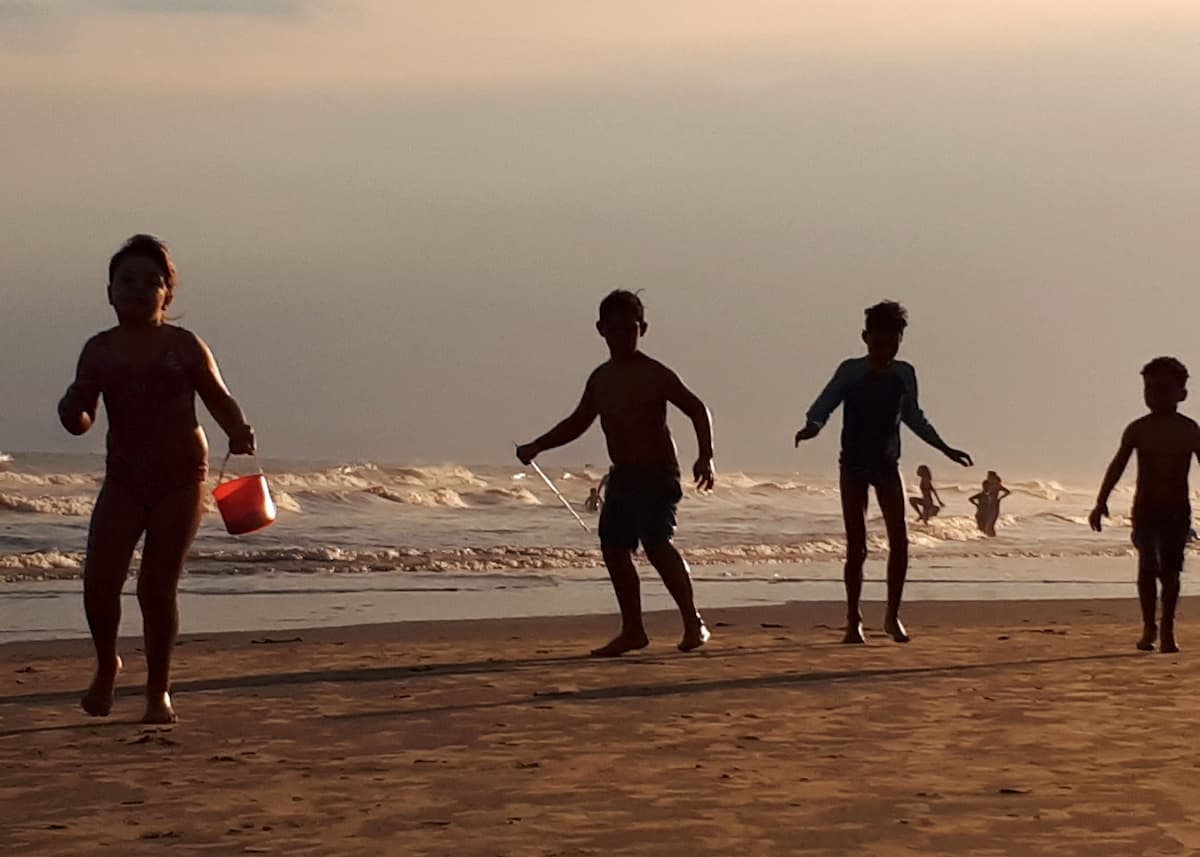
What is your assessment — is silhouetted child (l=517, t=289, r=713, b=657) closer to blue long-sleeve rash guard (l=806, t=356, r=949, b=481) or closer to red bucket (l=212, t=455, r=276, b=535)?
blue long-sleeve rash guard (l=806, t=356, r=949, b=481)

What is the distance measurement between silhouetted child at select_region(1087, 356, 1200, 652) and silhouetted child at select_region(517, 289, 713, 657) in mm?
2184

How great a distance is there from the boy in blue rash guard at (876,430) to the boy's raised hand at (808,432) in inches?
0.5

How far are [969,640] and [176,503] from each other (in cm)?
502

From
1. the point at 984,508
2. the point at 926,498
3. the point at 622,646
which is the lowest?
the point at 622,646

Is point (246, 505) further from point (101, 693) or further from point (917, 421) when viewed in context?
point (917, 421)

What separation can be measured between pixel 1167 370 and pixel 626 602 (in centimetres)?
298

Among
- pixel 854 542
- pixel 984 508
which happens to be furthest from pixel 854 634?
pixel 984 508

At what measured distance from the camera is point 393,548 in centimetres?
2186

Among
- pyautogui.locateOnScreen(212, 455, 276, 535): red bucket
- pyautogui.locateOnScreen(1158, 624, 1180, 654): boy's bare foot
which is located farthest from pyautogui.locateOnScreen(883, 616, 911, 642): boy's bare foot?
pyautogui.locateOnScreen(212, 455, 276, 535): red bucket

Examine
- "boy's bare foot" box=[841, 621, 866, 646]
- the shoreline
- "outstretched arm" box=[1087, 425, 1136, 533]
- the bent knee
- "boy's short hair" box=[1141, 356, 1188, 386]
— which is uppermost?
"boy's short hair" box=[1141, 356, 1188, 386]

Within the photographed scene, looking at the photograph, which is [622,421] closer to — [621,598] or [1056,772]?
[621,598]

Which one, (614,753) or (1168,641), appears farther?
(1168,641)

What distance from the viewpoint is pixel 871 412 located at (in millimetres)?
9508

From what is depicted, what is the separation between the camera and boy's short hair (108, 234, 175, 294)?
6305 millimetres
